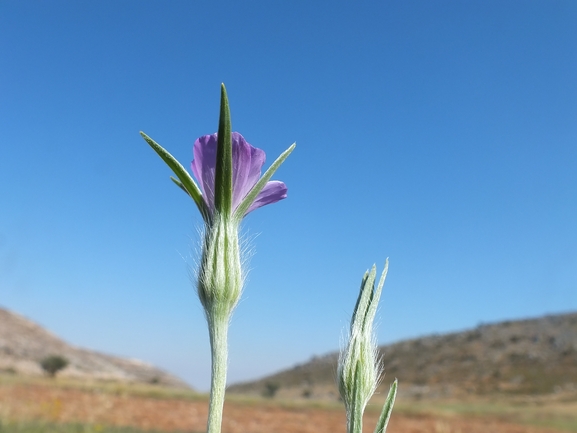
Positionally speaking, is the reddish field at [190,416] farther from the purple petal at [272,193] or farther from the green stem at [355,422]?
the green stem at [355,422]

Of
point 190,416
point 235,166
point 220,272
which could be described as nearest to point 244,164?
point 235,166

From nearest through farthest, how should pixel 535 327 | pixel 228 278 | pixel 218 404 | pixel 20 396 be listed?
pixel 218 404 → pixel 228 278 → pixel 20 396 → pixel 535 327

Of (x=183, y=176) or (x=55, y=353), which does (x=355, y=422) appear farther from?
(x=55, y=353)

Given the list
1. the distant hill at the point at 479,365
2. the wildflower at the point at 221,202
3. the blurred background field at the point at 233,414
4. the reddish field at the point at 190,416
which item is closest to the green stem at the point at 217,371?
the wildflower at the point at 221,202

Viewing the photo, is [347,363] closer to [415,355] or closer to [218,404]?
[218,404]

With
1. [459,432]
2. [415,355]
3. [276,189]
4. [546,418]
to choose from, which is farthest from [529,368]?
[276,189]
